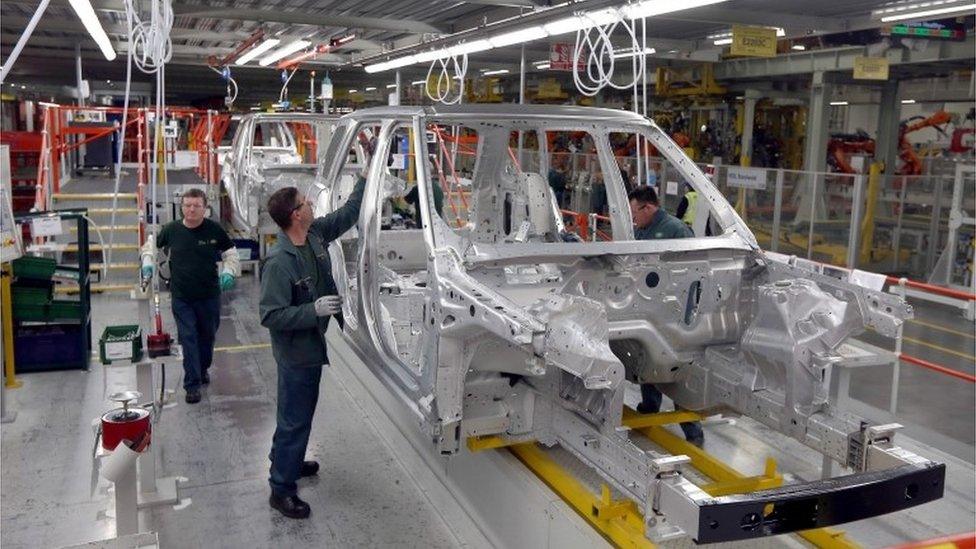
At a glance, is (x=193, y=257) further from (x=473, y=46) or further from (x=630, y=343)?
(x=473, y=46)

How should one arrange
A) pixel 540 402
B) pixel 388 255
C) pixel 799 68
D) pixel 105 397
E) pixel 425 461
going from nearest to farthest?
1. pixel 540 402
2. pixel 425 461
3. pixel 388 255
4. pixel 105 397
5. pixel 799 68

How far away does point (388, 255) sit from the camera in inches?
223

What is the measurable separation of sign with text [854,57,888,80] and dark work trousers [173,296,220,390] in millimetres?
9816

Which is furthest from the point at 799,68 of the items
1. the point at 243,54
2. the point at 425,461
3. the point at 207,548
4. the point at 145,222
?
the point at 207,548

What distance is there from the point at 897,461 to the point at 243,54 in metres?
12.5

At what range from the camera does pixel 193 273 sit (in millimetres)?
5863

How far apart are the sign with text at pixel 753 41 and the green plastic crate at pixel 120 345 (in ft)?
26.1

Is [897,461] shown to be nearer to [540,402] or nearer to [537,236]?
[540,402]

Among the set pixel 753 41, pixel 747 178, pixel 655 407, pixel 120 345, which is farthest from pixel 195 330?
pixel 747 178

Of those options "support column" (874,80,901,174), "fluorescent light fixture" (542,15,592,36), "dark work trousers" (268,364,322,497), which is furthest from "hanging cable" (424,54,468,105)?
"support column" (874,80,901,174)

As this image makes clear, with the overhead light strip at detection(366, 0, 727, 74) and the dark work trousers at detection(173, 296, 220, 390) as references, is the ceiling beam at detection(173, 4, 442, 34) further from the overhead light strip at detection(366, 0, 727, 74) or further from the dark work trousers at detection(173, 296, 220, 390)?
the dark work trousers at detection(173, 296, 220, 390)

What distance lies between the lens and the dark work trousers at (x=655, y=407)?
5258 millimetres

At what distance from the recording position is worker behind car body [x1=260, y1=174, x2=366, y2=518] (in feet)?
13.6

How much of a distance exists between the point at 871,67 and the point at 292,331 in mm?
10443
